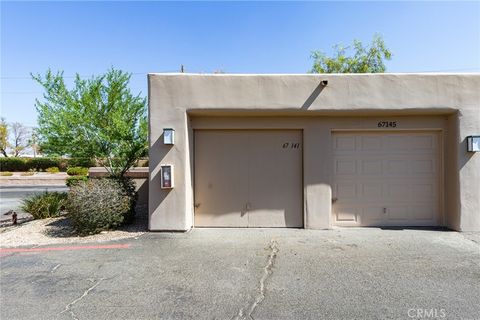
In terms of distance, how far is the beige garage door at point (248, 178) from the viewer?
6.71 m

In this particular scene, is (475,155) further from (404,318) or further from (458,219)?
(404,318)

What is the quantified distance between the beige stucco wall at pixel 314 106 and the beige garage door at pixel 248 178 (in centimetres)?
50

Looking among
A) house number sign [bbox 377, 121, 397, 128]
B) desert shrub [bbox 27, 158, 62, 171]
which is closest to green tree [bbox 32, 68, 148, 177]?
house number sign [bbox 377, 121, 397, 128]

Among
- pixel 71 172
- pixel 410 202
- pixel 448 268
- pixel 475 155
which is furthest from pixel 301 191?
pixel 71 172

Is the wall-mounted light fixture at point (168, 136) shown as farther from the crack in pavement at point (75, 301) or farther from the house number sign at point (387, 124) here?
the house number sign at point (387, 124)

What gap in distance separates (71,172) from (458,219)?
2177cm

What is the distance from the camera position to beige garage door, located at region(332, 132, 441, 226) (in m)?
6.68

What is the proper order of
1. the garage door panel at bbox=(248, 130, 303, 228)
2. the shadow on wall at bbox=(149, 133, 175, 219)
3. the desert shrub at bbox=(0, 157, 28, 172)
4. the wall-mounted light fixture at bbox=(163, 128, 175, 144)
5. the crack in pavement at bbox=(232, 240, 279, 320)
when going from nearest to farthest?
1. the crack in pavement at bbox=(232, 240, 279, 320)
2. the wall-mounted light fixture at bbox=(163, 128, 175, 144)
3. the shadow on wall at bbox=(149, 133, 175, 219)
4. the garage door panel at bbox=(248, 130, 303, 228)
5. the desert shrub at bbox=(0, 157, 28, 172)

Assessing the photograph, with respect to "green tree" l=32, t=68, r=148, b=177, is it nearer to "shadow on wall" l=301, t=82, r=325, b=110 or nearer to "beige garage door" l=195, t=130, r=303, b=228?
"beige garage door" l=195, t=130, r=303, b=228

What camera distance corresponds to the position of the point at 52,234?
623 cm

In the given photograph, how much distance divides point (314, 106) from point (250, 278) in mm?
4054

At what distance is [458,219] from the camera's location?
623 centimetres

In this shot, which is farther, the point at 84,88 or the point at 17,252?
the point at 84,88

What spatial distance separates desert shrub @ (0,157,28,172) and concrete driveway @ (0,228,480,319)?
2962 cm
